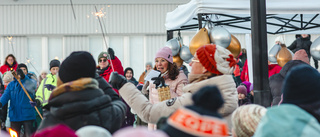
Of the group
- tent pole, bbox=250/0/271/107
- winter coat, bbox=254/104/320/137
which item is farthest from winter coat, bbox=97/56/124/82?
winter coat, bbox=254/104/320/137

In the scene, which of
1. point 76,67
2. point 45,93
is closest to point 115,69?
point 45,93

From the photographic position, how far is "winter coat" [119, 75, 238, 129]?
2979 millimetres

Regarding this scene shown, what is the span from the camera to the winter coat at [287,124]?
1426 millimetres

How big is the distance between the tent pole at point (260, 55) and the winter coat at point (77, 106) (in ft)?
6.91

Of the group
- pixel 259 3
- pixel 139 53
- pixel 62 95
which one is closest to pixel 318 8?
pixel 259 3

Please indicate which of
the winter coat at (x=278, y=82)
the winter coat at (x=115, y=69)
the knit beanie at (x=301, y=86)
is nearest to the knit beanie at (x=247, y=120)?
the knit beanie at (x=301, y=86)

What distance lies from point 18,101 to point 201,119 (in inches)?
275

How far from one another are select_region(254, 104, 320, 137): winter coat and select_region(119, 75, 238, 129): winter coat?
57.3 inches

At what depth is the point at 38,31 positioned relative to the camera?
59.5ft

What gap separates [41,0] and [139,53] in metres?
4.22

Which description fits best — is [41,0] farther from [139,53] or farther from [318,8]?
[318,8]

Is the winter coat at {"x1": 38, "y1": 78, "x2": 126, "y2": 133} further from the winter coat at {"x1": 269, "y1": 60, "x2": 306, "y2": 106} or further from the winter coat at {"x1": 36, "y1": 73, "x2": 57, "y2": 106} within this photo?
the winter coat at {"x1": 36, "y1": 73, "x2": 57, "y2": 106}

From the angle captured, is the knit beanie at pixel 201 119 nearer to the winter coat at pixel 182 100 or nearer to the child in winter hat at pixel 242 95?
the winter coat at pixel 182 100

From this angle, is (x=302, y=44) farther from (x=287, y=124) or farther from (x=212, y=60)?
(x=287, y=124)
